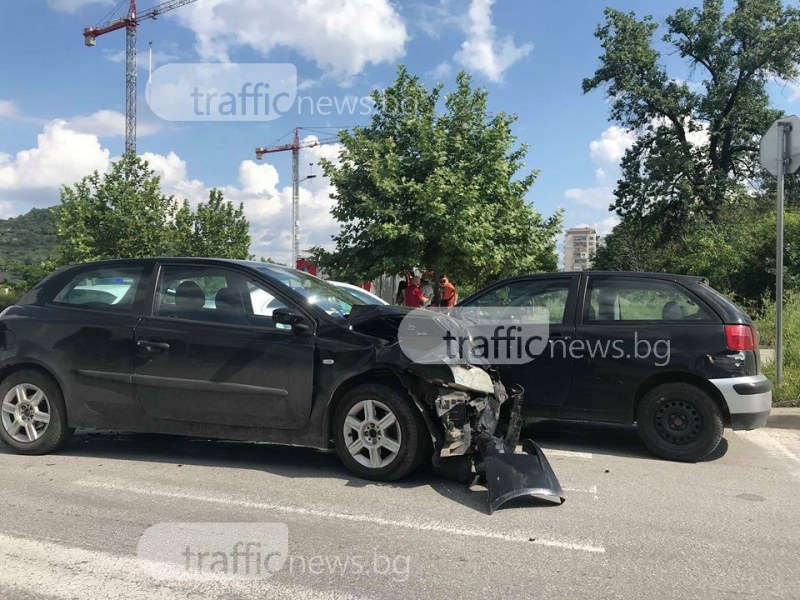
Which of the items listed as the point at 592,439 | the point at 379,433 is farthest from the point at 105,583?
the point at 592,439

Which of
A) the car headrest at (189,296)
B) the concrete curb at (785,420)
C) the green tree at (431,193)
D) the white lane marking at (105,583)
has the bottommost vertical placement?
the white lane marking at (105,583)

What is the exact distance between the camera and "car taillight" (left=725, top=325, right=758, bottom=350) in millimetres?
5594

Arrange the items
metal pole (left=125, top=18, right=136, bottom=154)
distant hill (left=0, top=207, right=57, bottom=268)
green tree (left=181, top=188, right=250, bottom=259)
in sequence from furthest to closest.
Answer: distant hill (left=0, top=207, right=57, bottom=268), metal pole (left=125, top=18, right=136, bottom=154), green tree (left=181, top=188, right=250, bottom=259)

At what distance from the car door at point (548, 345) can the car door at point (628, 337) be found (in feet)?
0.36

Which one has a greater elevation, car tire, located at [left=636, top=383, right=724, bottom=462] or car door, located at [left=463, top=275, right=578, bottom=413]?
car door, located at [left=463, top=275, right=578, bottom=413]

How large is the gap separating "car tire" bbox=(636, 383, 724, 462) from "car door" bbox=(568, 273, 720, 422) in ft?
0.55

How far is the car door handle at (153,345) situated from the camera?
5176mm

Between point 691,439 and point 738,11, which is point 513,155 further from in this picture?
point 738,11

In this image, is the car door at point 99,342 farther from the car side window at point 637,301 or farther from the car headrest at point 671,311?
the car headrest at point 671,311

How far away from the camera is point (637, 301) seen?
607 centimetres

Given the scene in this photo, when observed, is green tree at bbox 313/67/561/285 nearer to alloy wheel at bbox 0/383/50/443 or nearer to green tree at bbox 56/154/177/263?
alloy wheel at bbox 0/383/50/443

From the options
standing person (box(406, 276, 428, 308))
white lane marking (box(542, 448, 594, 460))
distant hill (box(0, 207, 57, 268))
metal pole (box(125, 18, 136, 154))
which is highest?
metal pole (box(125, 18, 136, 154))

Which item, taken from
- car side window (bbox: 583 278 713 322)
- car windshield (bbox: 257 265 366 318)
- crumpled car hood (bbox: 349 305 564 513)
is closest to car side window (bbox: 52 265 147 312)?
car windshield (bbox: 257 265 366 318)

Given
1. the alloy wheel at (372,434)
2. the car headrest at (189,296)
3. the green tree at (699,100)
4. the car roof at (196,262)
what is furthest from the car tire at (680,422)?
the green tree at (699,100)
